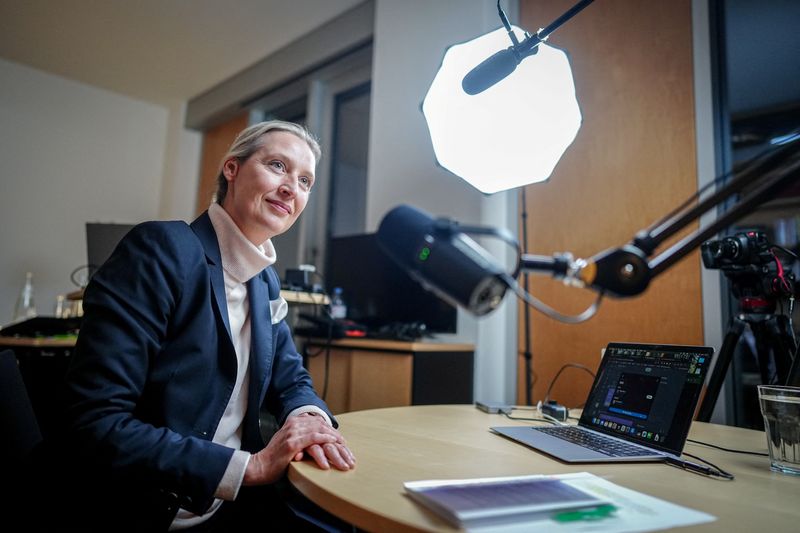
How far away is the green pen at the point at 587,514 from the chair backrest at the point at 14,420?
0.79m

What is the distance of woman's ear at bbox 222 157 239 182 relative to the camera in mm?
1155

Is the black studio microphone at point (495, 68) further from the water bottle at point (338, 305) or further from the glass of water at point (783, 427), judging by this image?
the water bottle at point (338, 305)

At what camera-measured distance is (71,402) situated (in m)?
0.74

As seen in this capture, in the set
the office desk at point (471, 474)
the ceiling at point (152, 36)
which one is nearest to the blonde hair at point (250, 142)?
the office desk at point (471, 474)

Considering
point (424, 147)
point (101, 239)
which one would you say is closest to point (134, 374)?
point (101, 239)

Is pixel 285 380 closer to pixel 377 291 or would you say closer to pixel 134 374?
pixel 134 374

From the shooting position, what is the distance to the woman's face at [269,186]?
1099 mm

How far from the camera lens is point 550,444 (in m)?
0.84

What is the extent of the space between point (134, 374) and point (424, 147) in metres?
2.20

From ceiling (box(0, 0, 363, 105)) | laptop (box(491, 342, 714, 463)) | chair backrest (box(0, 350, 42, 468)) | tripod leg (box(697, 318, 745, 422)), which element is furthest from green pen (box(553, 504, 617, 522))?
ceiling (box(0, 0, 363, 105))

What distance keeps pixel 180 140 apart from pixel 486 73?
5073 mm

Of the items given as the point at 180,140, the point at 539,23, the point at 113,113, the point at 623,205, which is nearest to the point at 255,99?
the point at 180,140

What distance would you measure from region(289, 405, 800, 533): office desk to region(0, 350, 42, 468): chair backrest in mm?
445

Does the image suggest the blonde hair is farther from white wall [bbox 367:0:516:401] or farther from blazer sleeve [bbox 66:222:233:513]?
white wall [bbox 367:0:516:401]
